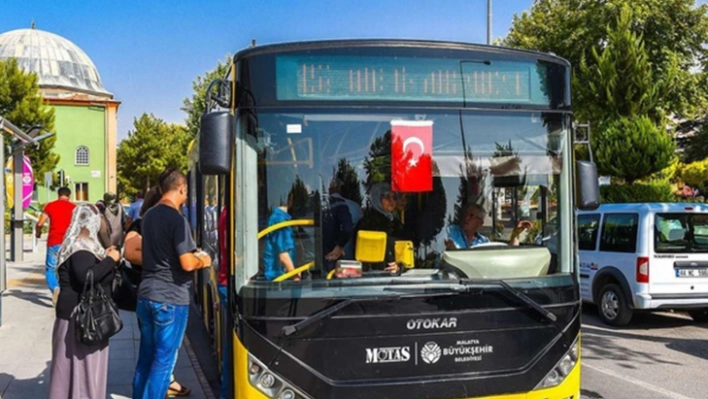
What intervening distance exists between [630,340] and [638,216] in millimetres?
1720

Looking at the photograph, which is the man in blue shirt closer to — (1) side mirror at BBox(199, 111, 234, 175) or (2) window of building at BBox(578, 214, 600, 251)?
(1) side mirror at BBox(199, 111, 234, 175)

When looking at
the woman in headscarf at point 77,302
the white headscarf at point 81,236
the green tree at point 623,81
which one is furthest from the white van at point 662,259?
the green tree at point 623,81

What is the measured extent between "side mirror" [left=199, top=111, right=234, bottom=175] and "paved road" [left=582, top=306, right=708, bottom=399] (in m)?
4.39

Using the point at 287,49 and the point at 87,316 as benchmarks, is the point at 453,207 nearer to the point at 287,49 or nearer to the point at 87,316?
the point at 287,49

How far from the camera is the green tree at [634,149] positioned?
1930 cm

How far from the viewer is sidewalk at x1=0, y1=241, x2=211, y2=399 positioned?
682cm

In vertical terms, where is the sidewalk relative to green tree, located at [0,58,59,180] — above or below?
below

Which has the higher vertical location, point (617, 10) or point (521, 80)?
point (617, 10)

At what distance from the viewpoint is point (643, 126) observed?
63.2ft

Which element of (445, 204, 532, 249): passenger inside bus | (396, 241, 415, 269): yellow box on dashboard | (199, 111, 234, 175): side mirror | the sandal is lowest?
the sandal

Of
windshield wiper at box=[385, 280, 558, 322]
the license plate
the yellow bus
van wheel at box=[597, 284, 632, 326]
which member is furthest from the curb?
the license plate

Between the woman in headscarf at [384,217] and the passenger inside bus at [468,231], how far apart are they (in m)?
0.32

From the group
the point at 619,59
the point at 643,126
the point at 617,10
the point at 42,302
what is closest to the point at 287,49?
the point at 42,302

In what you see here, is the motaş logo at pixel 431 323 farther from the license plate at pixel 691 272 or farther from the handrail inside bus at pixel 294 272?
the license plate at pixel 691 272
